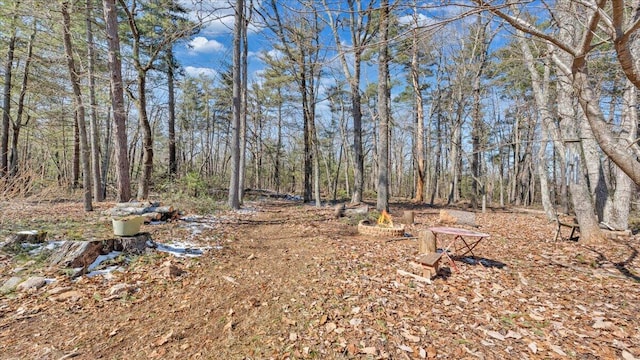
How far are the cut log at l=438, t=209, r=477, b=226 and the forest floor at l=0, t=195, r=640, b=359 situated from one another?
2.31 metres

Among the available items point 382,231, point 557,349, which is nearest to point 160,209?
point 382,231

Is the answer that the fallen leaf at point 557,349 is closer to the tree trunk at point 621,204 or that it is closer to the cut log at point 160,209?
the tree trunk at point 621,204

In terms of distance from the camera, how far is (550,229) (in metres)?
7.08

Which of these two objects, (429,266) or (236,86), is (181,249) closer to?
(429,266)

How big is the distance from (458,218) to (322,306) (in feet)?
19.8

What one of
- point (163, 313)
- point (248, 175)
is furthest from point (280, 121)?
point (163, 313)

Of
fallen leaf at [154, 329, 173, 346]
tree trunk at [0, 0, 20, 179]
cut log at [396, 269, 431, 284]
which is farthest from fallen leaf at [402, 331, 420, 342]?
tree trunk at [0, 0, 20, 179]

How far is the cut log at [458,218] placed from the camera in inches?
285

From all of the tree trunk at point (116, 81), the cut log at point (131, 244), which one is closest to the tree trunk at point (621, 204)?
the cut log at point (131, 244)

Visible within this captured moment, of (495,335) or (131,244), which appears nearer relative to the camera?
(495,335)

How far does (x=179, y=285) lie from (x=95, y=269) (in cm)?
117

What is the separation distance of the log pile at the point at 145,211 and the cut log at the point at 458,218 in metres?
7.47

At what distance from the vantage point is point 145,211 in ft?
19.7

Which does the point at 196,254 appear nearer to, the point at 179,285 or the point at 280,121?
the point at 179,285
